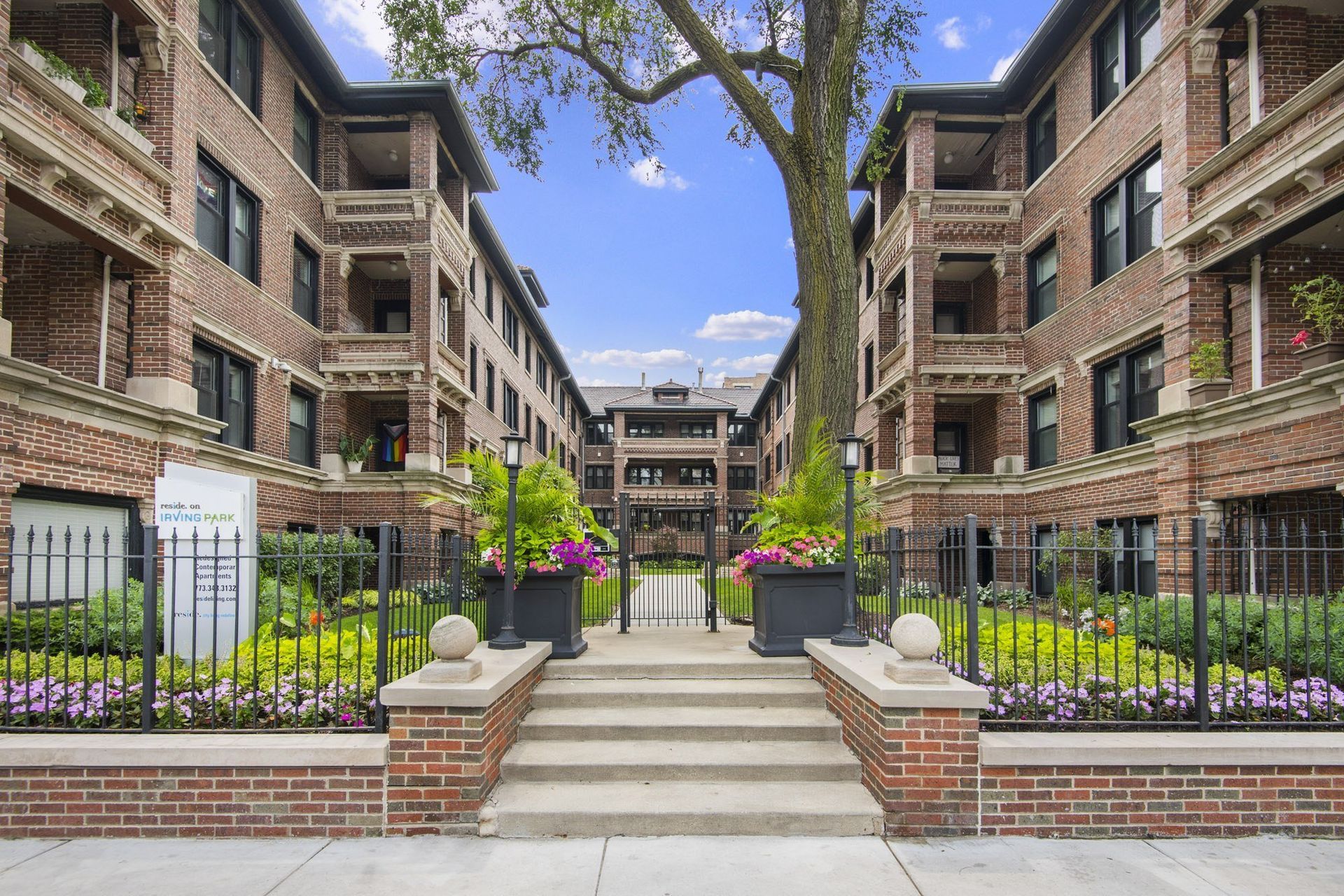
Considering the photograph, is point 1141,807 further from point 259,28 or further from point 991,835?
point 259,28

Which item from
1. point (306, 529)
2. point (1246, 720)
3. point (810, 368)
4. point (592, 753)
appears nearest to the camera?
point (1246, 720)

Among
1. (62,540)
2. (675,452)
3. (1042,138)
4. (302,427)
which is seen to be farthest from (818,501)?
(675,452)

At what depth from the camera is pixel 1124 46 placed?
16812 mm

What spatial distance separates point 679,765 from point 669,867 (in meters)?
1.16

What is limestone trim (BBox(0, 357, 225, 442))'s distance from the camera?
1000 cm

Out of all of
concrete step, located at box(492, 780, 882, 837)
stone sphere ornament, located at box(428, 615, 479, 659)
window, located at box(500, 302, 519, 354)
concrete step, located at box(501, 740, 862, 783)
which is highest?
window, located at box(500, 302, 519, 354)

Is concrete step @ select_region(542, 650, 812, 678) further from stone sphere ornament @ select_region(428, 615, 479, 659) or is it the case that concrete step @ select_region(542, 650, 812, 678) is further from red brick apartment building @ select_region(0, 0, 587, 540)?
red brick apartment building @ select_region(0, 0, 587, 540)

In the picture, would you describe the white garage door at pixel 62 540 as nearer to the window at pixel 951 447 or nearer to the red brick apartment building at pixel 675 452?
the window at pixel 951 447

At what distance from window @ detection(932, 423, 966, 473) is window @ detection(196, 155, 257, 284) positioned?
1908 centimetres

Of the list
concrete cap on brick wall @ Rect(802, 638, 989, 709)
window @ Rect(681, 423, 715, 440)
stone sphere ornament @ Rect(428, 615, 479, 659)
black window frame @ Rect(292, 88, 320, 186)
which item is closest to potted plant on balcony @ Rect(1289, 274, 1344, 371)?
concrete cap on brick wall @ Rect(802, 638, 989, 709)

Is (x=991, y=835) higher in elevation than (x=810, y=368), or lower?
lower

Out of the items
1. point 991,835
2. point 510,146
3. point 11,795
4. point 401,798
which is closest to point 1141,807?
point 991,835

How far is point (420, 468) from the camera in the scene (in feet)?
69.8

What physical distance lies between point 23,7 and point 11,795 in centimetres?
1253
